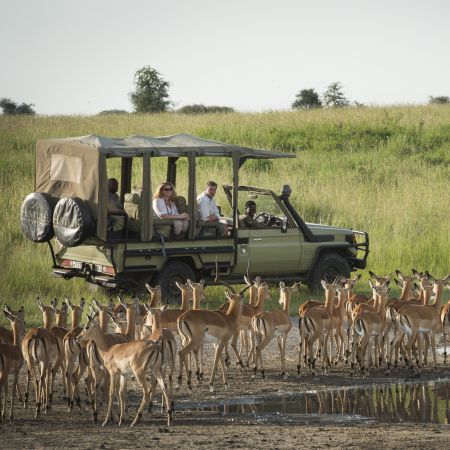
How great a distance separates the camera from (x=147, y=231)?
1875 cm

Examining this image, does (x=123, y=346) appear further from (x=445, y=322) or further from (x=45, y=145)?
(x=45, y=145)

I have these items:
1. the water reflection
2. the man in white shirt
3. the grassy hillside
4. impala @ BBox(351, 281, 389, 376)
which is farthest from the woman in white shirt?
the water reflection

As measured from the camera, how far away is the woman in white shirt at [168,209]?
19203 mm

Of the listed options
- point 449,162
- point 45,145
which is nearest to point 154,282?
point 45,145

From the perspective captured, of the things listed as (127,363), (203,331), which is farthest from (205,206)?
(127,363)

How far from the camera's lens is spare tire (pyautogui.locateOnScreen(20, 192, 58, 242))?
63.4 feet

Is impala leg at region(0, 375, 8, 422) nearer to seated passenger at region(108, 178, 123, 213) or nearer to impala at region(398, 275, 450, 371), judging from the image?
impala at region(398, 275, 450, 371)

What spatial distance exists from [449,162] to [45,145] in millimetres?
20461

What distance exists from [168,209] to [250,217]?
1.62 metres

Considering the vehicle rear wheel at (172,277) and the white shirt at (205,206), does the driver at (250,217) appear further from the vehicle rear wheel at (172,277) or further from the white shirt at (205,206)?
the vehicle rear wheel at (172,277)

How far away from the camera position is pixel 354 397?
13.6m

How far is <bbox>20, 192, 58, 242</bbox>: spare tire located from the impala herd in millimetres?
3708

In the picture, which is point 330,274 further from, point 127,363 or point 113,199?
point 127,363

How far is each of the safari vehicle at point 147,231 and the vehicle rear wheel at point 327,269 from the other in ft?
0.06
